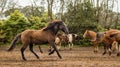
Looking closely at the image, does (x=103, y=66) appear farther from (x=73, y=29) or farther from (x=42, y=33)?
(x=73, y=29)

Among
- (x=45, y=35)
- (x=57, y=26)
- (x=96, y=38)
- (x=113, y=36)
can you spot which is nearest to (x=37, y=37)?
(x=45, y=35)

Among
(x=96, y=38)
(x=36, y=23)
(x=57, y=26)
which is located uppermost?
(x=57, y=26)

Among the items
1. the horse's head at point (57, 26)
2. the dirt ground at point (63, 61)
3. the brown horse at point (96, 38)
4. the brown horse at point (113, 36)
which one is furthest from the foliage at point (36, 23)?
the horse's head at point (57, 26)

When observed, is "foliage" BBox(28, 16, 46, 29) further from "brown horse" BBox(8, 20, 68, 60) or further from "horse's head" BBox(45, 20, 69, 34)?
"horse's head" BBox(45, 20, 69, 34)

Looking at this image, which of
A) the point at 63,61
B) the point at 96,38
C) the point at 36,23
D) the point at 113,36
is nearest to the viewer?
the point at 63,61

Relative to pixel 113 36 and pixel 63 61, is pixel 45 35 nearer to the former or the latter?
pixel 63 61

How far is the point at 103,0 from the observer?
57.4 metres

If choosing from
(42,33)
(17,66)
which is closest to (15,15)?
(42,33)

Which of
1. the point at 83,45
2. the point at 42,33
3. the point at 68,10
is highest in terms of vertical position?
the point at 42,33

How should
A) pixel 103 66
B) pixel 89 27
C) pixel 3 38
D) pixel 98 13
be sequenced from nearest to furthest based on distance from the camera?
pixel 103 66 < pixel 3 38 < pixel 89 27 < pixel 98 13

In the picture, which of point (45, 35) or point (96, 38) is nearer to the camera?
point (45, 35)

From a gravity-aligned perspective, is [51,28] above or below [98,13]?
above

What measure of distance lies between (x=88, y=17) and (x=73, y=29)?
245 cm

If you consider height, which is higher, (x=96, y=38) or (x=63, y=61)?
(x=63, y=61)
